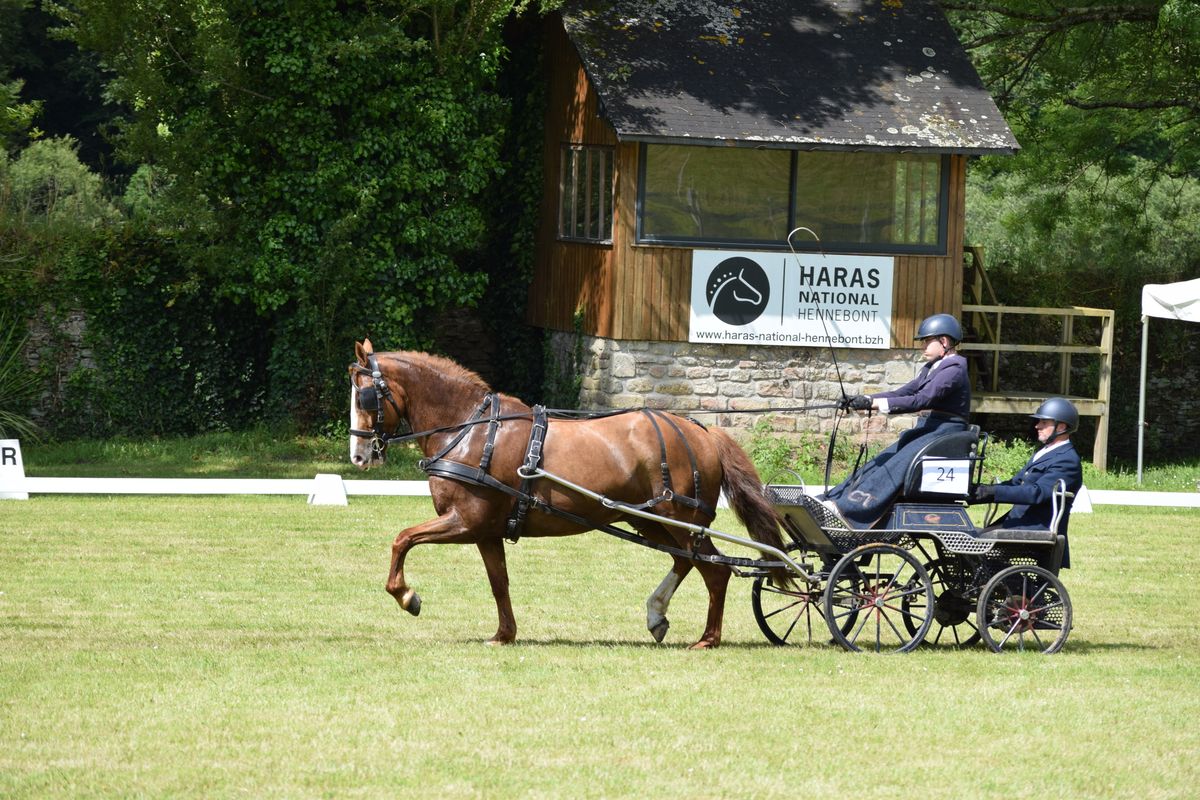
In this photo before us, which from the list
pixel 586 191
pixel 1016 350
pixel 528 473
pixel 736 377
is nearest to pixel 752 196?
pixel 586 191

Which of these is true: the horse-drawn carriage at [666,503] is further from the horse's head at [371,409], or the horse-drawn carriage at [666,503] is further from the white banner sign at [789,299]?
the white banner sign at [789,299]

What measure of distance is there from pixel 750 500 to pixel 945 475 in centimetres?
126

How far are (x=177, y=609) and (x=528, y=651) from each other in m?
A: 2.92

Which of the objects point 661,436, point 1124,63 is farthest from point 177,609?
point 1124,63

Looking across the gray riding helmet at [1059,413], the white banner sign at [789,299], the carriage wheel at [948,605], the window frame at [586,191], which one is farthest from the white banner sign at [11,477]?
the gray riding helmet at [1059,413]

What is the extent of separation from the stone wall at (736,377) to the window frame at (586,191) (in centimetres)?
157

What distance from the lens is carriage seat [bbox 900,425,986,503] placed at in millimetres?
9922

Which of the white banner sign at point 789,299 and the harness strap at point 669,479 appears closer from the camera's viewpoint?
the harness strap at point 669,479

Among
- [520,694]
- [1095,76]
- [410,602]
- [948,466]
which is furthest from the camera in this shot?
[1095,76]

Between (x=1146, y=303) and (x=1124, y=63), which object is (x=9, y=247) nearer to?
(x=1146, y=303)

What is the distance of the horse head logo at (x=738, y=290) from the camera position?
806 inches

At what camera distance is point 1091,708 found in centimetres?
847

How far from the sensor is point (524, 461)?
386 inches

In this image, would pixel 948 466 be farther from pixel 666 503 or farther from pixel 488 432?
pixel 488 432
